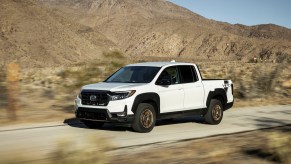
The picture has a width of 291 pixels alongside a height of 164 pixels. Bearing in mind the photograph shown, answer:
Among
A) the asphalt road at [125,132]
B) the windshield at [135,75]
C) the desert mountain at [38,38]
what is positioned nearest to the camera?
the asphalt road at [125,132]

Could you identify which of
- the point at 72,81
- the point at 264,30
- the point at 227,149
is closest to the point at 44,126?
the point at 227,149

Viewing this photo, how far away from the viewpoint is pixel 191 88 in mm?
13586

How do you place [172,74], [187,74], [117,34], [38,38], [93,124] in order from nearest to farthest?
[93,124]
[172,74]
[187,74]
[38,38]
[117,34]

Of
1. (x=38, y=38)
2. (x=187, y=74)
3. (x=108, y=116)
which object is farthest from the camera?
(x=38, y=38)

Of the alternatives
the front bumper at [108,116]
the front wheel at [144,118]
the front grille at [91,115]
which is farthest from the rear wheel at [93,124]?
the front wheel at [144,118]

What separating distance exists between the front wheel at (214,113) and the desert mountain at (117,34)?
40344mm

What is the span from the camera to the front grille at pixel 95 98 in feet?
39.7

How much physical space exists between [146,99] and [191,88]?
1.76m

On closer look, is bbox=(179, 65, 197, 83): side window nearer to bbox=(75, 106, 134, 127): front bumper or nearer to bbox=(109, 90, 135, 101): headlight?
bbox=(109, 90, 135, 101): headlight

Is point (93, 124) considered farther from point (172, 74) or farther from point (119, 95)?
point (172, 74)

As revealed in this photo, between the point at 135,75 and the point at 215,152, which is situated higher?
the point at 135,75

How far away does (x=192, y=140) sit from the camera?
1155cm

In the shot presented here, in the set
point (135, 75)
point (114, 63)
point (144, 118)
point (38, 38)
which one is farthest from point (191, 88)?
point (38, 38)

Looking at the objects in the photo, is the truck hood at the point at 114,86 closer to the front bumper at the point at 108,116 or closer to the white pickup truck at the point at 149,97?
the white pickup truck at the point at 149,97
